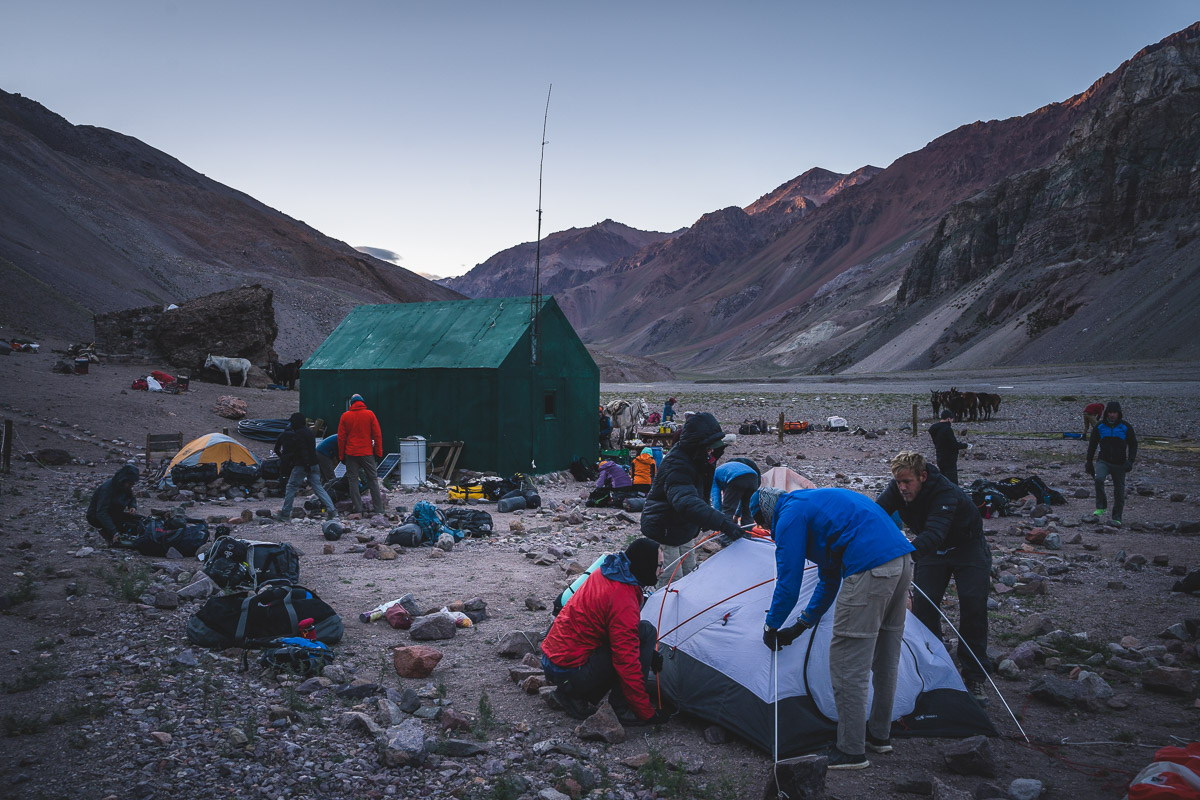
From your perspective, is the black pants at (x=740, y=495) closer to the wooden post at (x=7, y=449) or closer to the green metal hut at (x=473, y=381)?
the green metal hut at (x=473, y=381)

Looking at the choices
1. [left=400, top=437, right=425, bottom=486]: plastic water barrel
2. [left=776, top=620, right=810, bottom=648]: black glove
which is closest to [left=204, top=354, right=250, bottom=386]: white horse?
[left=400, top=437, right=425, bottom=486]: plastic water barrel

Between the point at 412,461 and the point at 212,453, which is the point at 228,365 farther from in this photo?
the point at 412,461

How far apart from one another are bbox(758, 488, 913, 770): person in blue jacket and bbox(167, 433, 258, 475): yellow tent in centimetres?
1285

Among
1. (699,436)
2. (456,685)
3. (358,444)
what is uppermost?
(699,436)

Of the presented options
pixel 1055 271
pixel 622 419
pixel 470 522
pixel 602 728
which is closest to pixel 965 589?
pixel 602 728

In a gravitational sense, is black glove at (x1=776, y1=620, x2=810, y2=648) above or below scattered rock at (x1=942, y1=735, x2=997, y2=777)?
above

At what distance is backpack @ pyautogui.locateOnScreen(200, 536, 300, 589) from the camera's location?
779cm

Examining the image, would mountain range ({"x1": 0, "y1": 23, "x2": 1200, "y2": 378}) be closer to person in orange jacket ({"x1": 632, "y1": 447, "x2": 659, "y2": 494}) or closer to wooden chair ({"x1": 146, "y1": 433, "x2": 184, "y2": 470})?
wooden chair ({"x1": 146, "y1": 433, "x2": 184, "y2": 470})

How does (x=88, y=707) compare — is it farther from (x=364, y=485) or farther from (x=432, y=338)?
(x=432, y=338)

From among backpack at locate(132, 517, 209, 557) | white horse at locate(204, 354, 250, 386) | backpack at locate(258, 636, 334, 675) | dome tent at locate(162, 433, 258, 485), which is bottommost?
backpack at locate(258, 636, 334, 675)

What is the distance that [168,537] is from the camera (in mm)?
9508

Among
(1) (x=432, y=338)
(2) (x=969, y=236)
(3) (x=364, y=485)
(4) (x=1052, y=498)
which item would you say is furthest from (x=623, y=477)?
(2) (x=969, y=236)

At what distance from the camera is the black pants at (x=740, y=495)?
7.34 meters

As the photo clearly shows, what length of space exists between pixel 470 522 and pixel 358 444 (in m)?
2.38
